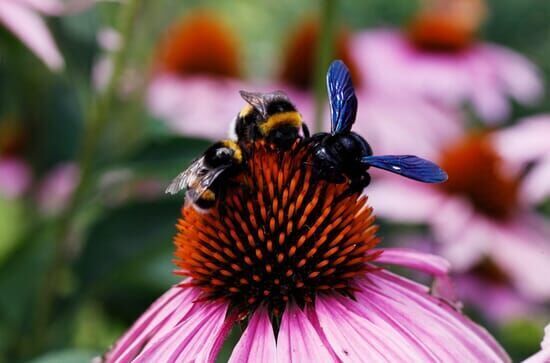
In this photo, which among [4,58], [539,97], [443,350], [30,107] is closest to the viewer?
[443,350]

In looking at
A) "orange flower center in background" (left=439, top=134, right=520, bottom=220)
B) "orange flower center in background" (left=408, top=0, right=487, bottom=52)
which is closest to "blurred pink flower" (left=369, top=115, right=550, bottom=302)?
"orange flower center in background" (left=439, top=134, right=520, bottom=220)

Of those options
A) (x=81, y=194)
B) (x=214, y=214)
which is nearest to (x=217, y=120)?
(x=81, y=194)

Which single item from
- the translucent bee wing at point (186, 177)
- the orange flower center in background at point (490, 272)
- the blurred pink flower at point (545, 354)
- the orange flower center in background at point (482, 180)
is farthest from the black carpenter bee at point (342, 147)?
the orange flower center in background at point (490, 272)

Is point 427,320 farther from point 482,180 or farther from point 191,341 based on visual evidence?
point 482,180

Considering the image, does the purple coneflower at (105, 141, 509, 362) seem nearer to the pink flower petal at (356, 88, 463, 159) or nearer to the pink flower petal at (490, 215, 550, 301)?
the pink flower petal at (490, 215, 550, 301)

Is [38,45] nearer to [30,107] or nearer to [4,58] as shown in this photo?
[4,58]
